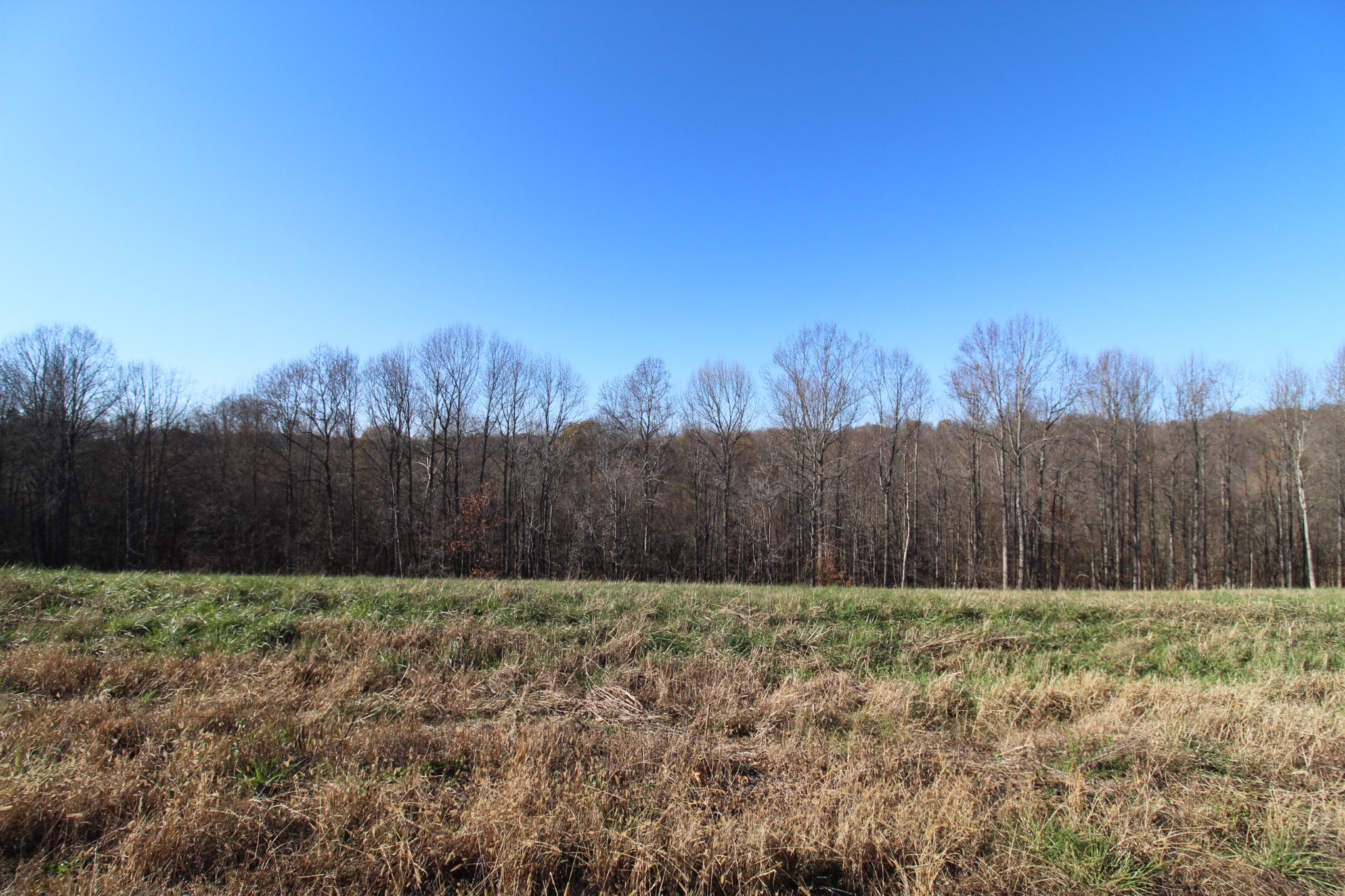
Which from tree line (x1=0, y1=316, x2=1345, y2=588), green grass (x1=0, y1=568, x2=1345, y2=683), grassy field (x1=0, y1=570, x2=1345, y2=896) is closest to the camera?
grassy field (x1=0, y1=570, x2=1345, y2=896)

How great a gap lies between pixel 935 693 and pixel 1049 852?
2.67m

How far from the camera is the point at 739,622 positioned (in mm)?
8125

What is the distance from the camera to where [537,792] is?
11.8ft

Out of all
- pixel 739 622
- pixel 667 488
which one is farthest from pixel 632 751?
pixel 667 488

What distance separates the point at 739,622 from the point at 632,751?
160 inches

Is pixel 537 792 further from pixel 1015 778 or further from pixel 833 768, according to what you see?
pixel 1015 778

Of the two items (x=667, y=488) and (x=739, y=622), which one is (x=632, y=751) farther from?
(x=667, y=488)

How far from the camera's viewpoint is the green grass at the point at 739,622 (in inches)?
272

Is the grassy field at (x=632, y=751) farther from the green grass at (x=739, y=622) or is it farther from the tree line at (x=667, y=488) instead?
the tree line at (x=667, y=488)

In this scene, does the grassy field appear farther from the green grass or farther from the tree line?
the tree line

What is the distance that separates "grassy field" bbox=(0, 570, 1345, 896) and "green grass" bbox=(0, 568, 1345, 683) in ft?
0.25

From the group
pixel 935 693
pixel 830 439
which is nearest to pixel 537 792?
pixel 935 693

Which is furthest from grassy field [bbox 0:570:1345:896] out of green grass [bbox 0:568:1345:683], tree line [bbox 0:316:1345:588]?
tree line [bbox 0:316:1345:588]

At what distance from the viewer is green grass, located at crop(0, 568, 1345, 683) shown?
272 inches
